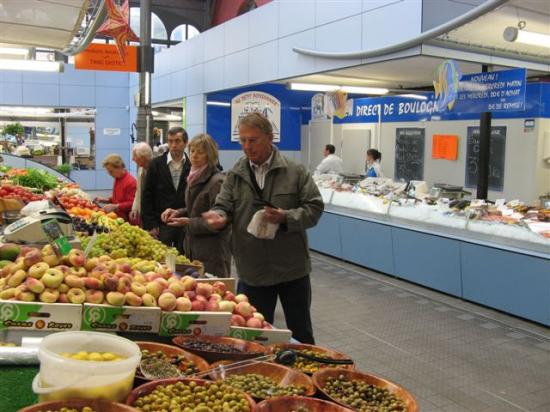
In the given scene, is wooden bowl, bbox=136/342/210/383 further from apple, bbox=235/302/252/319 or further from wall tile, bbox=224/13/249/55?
wall tile, bbox=224/13/249/55

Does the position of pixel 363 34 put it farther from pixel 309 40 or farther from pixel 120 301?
pixel 120 301

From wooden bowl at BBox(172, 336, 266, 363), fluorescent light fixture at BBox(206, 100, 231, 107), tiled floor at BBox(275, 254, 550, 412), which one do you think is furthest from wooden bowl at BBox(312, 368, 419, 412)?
fluorescent light fixture at BBox(206, 100, 231, 107)

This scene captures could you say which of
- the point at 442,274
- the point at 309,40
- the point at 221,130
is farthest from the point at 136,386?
the point at 221,130

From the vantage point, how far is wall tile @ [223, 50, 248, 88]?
11.8 m

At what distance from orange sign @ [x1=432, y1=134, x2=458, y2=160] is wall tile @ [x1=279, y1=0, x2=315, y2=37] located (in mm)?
3373

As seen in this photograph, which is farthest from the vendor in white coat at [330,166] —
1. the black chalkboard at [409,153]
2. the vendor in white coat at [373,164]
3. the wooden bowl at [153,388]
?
the wooden bowl at [153,388]

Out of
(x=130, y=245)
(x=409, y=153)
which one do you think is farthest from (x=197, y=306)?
(x=409, y=153)

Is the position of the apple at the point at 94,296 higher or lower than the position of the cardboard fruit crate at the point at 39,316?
higher

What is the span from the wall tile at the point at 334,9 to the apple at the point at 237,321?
6.75 m

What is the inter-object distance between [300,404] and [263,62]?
9.76 meters

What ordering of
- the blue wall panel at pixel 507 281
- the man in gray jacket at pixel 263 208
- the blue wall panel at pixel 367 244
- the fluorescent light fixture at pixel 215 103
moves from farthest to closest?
the fluorescent light fixture at pixel 215 103, the blue wall panel at pixel 367 244, the blue wall panel at pixel 507 281, the man in gray jacket at pixel 263 208

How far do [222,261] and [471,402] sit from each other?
7.15 ft

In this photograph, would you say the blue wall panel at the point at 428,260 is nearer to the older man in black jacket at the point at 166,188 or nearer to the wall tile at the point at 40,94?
the older man in black jacket at the point at 166,188

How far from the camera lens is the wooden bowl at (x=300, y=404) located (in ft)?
6.49
